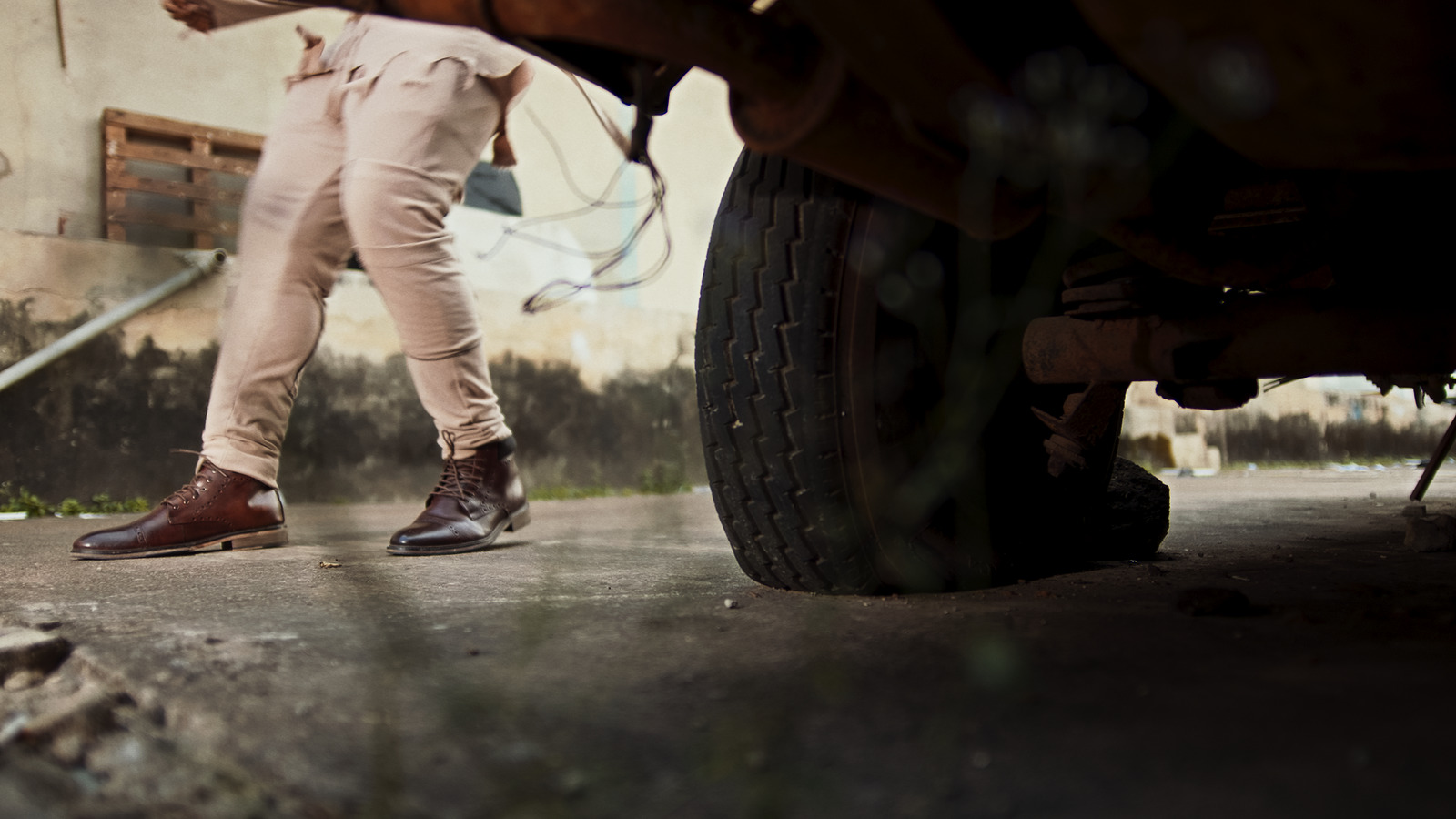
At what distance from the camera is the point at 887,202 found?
115 cm

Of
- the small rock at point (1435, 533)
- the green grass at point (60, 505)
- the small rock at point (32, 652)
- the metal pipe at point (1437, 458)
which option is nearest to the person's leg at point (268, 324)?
the small rock at point (32, 652)

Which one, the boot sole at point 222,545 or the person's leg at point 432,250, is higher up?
the person's leg at point 432,250

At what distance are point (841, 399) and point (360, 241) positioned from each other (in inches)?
50.0

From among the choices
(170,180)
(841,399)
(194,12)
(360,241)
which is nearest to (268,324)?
(360,241)

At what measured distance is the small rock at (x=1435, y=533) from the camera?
1.68 m

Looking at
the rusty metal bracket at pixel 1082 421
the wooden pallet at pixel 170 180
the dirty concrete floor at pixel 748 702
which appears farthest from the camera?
the wooden pallet at pixel 170 180

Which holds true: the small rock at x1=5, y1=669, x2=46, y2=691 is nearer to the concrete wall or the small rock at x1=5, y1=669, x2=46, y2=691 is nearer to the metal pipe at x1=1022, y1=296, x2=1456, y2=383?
the metal pipe at x1=1022, y1=296, x2=1456, y2=383

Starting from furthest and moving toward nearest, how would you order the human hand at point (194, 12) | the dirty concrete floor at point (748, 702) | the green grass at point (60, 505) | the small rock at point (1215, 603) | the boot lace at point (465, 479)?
the green grass at point (60, 505) < the boot lace at point (465, 479) < the human hand at point (194, 12) < the small rock at point (1215, 603) < the dirty concrete floor at point (748, 702)

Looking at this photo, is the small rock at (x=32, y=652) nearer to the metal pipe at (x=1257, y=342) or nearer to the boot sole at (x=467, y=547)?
the boot sole at (x=467, y=547)

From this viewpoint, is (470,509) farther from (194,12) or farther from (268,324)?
(194,12)

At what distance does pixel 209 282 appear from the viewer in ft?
12.6

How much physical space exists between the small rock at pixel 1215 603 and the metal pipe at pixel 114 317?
377cm

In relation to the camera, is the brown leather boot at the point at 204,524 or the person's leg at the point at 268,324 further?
the person's leg at the point at 268,324

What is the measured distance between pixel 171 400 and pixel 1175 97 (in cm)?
391
